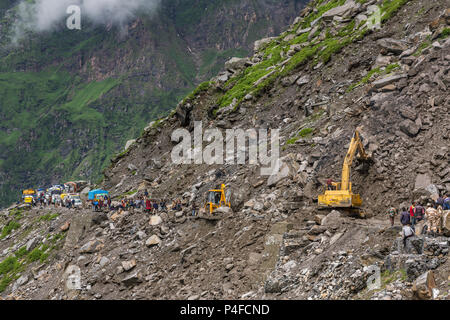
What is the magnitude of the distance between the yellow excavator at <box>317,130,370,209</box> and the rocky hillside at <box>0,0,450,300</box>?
595 millimetres

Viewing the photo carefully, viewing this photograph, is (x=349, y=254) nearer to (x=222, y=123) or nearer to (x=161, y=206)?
(x=161, y=206)

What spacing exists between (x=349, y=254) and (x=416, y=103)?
42.7 feet

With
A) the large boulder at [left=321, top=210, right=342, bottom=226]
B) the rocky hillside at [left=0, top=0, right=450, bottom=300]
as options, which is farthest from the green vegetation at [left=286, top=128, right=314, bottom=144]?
the large boulder at [left=321, top=210, right=342, bottom=226]

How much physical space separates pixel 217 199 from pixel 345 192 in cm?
963

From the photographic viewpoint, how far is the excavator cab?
29281 mm

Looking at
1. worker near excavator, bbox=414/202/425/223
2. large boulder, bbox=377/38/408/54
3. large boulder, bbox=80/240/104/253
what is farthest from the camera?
large boulder, bbox=377/38/408/54

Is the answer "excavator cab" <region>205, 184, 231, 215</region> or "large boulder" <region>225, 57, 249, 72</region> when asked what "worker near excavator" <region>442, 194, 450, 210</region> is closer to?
"excavator cab" <region>205, 184, 231, 215</region>

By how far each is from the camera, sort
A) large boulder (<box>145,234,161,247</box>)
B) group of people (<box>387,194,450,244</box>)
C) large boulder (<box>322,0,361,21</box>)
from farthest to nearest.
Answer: large boulder (<box>322,0,361,21</box>)
large boulder (<box>145,234,161,247</box>)
group of people (<box>387,194,450,244</box>)

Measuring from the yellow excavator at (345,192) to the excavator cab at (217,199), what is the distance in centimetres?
731

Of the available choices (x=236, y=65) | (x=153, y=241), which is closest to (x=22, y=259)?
(x=153, y=241)

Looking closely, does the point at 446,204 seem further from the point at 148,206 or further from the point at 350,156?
the point at 148,206

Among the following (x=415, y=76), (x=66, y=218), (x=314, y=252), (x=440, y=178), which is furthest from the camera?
(x=66, y=218)

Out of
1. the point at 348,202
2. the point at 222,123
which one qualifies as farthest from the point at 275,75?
the point at 348,202

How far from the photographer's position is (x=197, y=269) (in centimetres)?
2291
